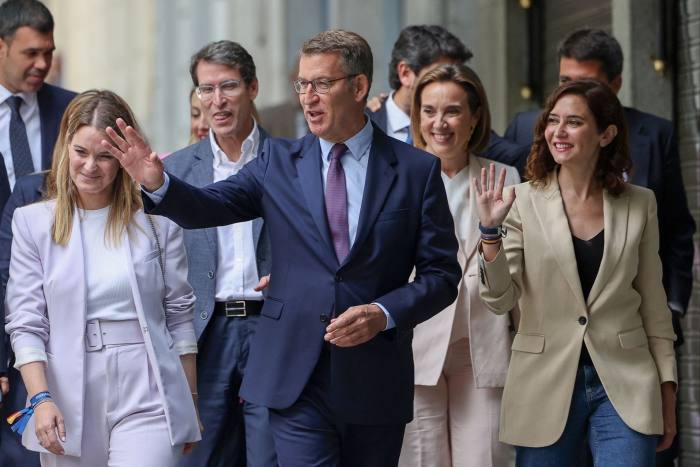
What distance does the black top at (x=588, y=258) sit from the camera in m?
5.33

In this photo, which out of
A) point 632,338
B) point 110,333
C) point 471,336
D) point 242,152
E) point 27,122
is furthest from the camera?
point 27,122

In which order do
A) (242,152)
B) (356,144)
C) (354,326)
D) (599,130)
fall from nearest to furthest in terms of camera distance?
(354,326), (356,144), (599,130), (242,152)

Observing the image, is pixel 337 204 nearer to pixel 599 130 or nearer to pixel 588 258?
pixel 588 258

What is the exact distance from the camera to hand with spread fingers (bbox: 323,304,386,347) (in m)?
4.54

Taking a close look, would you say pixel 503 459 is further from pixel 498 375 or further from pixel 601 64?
pixel 601 64

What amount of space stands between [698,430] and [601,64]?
2.49 meters

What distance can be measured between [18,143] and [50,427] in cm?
208

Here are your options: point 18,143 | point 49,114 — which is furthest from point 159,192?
point 49,114

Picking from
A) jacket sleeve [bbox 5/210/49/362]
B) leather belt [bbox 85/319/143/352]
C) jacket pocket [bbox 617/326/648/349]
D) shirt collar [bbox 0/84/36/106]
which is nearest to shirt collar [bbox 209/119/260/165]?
shirt collar [bbox 0/84/36/106]

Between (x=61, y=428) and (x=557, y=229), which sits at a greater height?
(x=557, y=229)

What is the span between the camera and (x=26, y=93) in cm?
661

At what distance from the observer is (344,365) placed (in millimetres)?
4824

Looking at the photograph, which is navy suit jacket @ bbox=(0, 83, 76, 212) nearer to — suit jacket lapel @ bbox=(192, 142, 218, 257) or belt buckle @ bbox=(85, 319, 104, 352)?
suit jacket lapel @ bbox=(192, 142, 218, 257)

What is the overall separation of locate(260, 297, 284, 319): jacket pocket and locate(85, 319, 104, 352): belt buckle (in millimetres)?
596
